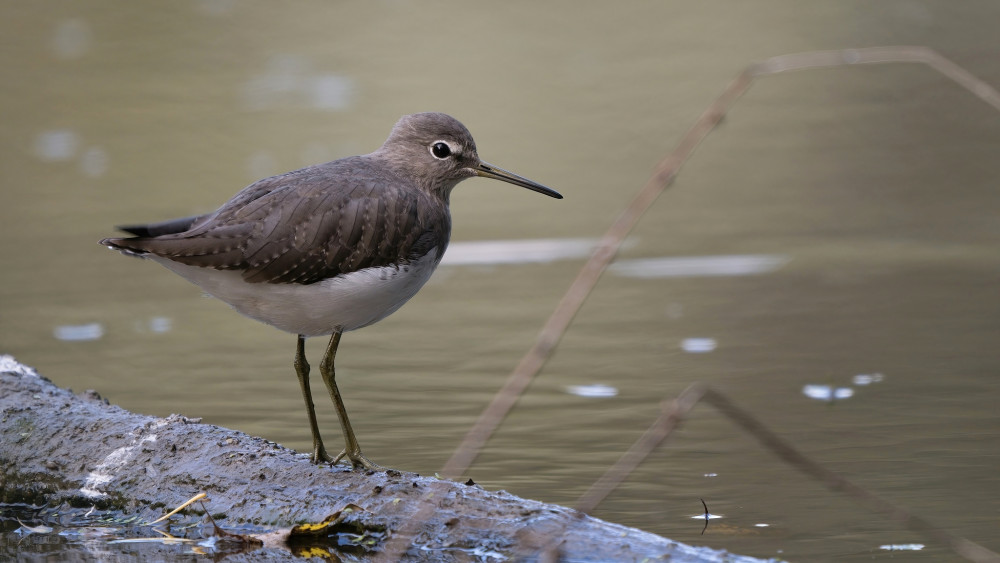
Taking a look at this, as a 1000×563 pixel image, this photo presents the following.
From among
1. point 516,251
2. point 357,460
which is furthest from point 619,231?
point 516,251

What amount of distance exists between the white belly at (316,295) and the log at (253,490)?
0.52 m

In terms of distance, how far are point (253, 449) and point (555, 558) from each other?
1.46 m

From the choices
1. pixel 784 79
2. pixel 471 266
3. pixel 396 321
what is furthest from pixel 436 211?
pixel 784 79

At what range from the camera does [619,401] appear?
661 cm

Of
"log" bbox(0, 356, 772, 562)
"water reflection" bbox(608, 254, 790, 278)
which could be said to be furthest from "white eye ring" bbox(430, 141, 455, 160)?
"water reflection" bbox(608, 254, 790, 278)

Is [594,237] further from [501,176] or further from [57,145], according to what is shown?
[57,145]

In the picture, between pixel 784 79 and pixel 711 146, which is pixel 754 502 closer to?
pixel 711 146

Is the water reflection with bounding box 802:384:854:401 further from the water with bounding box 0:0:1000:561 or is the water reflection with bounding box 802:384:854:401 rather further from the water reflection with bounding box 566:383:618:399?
the water reflection with bounding box 566:383:618:399

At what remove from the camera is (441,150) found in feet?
19.1

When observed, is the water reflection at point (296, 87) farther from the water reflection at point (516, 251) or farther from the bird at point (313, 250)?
the bird at point (313, 250)

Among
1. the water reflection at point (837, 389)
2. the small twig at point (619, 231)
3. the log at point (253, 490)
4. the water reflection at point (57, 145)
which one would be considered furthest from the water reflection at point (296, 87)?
the small twig at point (619, 231)

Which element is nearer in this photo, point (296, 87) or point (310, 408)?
point (310, 408)

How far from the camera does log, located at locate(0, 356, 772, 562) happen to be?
14.4 ft

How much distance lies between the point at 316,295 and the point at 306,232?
0.85 ft
